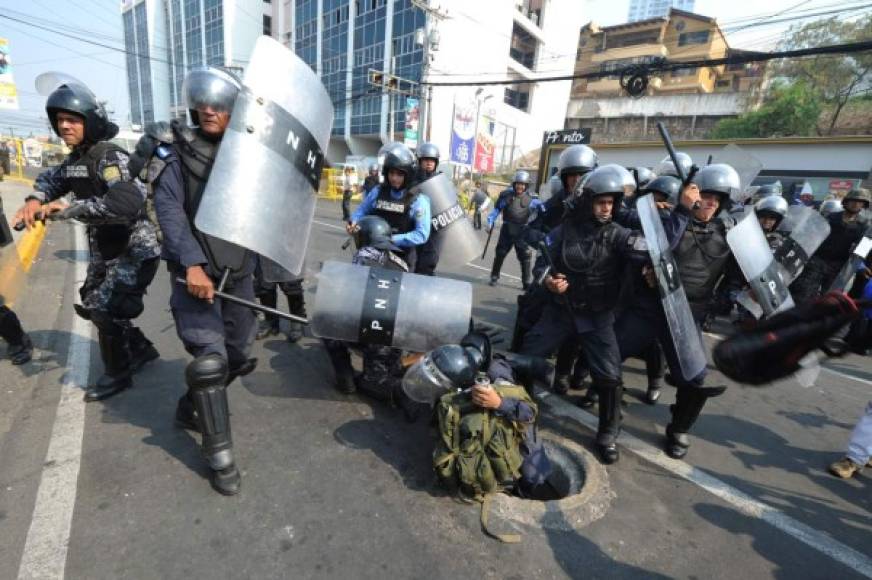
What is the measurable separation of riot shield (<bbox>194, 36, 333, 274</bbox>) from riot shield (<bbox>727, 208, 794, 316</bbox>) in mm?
2673

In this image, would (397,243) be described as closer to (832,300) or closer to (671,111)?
(832,300)

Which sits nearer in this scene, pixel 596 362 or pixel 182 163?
pixel 182 163

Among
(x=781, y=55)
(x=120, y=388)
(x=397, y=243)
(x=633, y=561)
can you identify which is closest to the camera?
(x=633, y=561)

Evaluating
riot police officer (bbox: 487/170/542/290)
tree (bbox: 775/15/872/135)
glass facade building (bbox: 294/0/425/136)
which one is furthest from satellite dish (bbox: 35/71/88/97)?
tree (bbox: 775/15/872/135)

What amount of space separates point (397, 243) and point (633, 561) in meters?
2.63

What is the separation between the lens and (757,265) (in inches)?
117

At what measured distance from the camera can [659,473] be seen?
267cm

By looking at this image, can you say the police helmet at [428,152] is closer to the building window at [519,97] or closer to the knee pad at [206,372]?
the knee pad at [206,372]

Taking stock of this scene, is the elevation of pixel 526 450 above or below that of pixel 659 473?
above

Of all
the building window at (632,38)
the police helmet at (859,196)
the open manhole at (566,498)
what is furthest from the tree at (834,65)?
the open manhole at (566,498)

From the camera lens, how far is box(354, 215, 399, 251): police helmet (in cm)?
330

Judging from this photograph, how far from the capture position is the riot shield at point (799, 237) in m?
4.60

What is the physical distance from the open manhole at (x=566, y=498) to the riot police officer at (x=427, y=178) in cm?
221

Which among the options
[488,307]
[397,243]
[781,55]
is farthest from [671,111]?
[397,243]
